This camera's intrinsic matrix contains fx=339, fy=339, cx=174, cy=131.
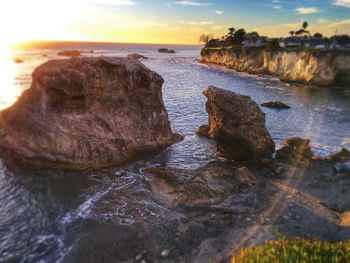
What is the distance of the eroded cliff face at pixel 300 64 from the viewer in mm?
70812

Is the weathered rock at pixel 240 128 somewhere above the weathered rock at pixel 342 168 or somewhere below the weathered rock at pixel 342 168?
above

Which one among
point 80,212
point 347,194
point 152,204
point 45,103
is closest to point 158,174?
point 152,204

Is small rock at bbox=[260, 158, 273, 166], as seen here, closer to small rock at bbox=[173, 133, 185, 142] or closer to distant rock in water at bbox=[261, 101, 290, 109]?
small rock at bbox=[173, 133, 185, 142]

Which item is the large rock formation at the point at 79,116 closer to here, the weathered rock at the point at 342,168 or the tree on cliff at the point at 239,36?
the weathered rock at the point at 342,168

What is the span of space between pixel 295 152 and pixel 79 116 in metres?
17.4

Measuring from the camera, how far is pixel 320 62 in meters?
71.8

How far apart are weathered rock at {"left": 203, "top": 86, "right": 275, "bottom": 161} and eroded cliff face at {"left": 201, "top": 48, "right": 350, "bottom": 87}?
5104cm

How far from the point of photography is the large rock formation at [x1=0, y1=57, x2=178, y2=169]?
23688mm

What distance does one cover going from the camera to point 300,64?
7869 centimetres

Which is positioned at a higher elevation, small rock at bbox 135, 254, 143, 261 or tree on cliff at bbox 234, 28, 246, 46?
tree on cliff at bbox 234, 28, 246, 46

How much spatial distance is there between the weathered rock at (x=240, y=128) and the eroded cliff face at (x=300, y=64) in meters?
51.0

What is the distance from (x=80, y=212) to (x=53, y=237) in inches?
91.3

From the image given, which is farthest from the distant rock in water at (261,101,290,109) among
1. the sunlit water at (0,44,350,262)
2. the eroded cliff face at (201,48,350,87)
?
the eroded cliff face at (201,48,350,87)

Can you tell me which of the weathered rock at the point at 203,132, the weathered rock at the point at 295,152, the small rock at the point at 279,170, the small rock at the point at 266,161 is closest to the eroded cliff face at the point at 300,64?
the weathered rock at the point at 295,152
